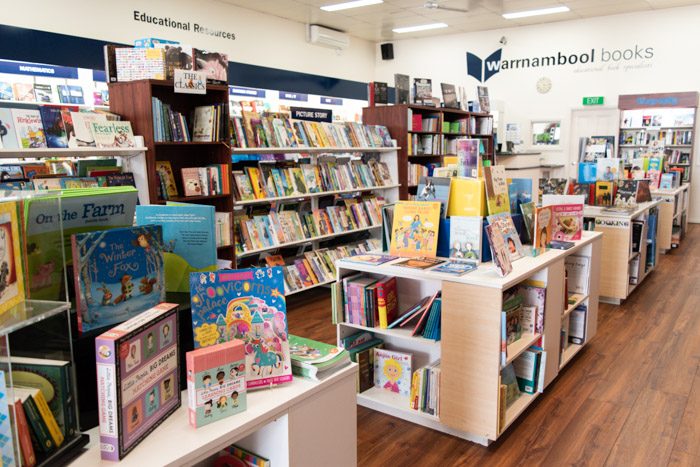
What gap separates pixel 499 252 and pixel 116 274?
2.06 meters

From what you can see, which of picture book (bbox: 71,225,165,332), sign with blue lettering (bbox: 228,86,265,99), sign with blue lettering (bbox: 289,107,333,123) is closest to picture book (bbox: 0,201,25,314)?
picture book (bbox: 71,225,165,332)

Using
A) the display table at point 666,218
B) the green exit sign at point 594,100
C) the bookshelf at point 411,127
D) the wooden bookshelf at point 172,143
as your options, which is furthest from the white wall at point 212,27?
the display table at point 666,218

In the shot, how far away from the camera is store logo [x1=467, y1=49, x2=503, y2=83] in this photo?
11953 mm

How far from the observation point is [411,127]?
23.3 feet

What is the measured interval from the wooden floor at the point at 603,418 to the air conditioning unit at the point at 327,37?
7.63m

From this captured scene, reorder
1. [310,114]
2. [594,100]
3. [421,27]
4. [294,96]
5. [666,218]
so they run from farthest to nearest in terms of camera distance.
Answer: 1. [421,27]
2. [594,100]
3. [294,96]
4. [666,218]
5. [310,114]

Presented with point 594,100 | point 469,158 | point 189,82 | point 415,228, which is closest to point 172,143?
point 189,82

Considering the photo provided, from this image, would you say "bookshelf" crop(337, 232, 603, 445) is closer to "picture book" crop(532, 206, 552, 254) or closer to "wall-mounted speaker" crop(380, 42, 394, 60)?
"picture book" crop(532, 206, 552, 254)

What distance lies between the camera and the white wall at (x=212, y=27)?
6801 millimetres

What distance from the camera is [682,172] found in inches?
401

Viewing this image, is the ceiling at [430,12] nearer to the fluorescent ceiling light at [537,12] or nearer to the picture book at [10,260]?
the fluorescent ceiling light at [537,12]

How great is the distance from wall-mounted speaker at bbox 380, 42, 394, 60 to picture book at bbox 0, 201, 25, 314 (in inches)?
497

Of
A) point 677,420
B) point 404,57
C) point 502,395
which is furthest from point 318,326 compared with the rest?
point 404,57

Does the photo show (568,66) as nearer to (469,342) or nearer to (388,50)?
(388,50)
